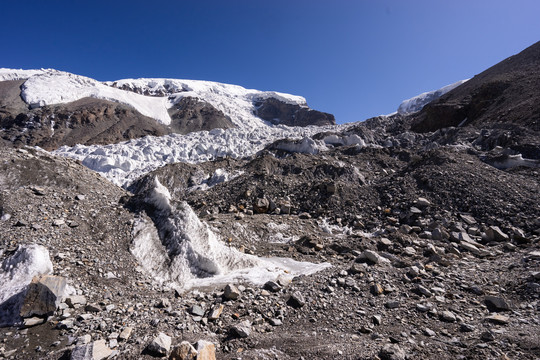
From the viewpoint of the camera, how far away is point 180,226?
4.96 metres

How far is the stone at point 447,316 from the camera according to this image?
341cm

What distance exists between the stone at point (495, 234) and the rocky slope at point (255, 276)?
0.03m

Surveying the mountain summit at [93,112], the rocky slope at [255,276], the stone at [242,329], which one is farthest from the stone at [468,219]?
the mountain summit at [93,112]

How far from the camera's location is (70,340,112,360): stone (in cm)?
252

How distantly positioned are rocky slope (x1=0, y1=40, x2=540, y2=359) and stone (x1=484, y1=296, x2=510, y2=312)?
0.01 metres

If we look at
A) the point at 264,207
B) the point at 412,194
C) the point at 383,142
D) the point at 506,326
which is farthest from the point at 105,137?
the point at 506,326

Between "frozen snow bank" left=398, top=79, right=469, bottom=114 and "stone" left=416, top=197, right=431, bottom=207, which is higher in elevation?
"frozen snow bank" left=398, top=79, right=469, bottom=114

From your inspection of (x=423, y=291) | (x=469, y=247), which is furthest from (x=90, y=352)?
(x=469, y=247)

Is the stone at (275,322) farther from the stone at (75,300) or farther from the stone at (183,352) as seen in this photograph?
the stone at (75,300)

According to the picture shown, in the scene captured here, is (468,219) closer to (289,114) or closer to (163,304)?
(163,304)

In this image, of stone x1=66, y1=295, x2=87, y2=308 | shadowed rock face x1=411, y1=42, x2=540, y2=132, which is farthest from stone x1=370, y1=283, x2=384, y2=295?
shadowed rock face x1=411, y1=42, x2=540, y2=132

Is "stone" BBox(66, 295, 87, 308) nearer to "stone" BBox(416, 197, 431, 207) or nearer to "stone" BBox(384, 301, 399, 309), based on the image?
"stone" BBox(384, 301, 399, 309)

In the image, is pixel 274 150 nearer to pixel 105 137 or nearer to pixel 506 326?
pixel 506 326

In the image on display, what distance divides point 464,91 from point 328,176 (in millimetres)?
41511
